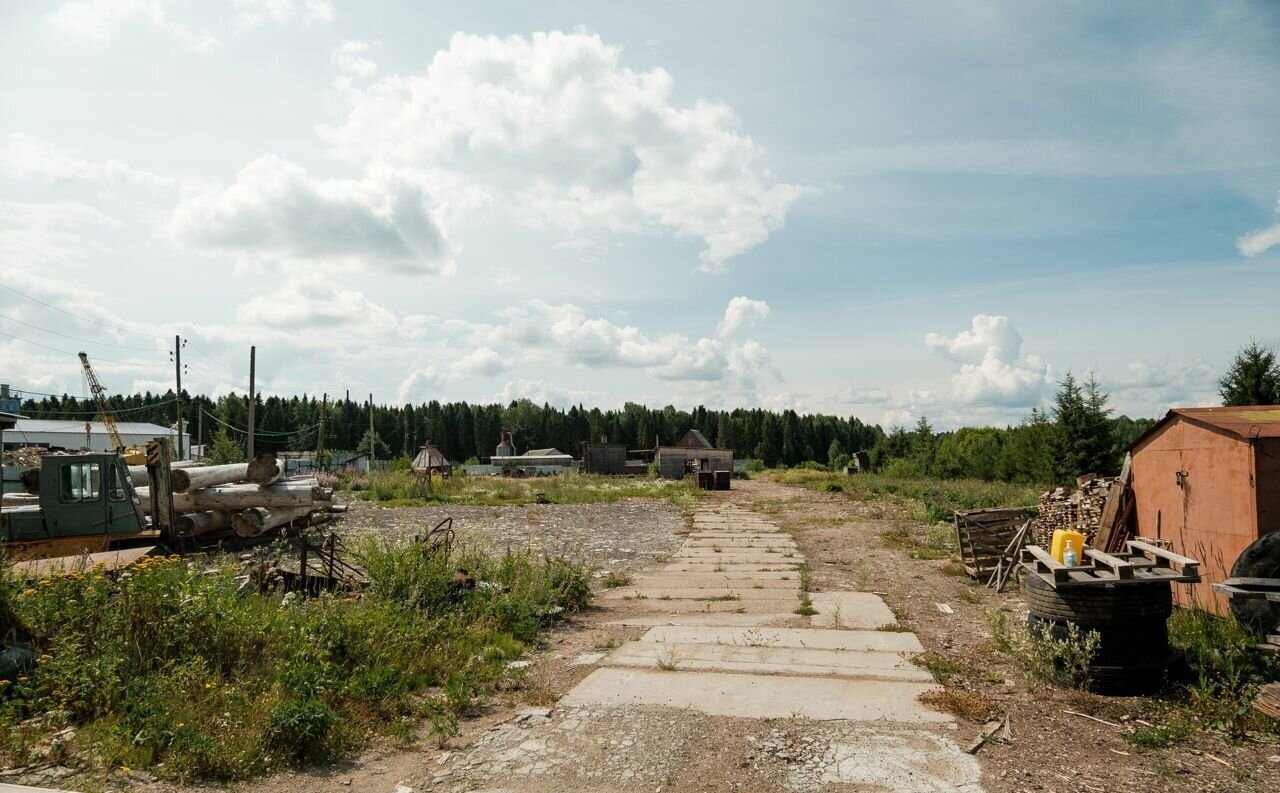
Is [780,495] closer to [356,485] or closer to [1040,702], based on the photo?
[356,485]

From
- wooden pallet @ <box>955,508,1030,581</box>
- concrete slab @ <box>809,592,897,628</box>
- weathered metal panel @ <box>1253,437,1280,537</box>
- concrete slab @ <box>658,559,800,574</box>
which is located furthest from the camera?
concrete slab @ <box>658,559,800,574</box>

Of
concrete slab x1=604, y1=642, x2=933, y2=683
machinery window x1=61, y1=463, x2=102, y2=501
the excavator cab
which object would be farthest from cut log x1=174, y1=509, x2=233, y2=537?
concrete slab x1=604, y1=642, x2=933, y2=683

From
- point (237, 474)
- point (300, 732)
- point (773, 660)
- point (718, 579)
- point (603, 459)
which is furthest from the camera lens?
point (603, 459)

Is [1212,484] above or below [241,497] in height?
above

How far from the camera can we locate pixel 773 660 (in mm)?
6598

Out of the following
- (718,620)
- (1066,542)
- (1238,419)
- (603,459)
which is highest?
(1238,419)

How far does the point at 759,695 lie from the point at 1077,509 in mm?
9684

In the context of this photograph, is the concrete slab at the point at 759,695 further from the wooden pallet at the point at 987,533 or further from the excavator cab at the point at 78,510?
the excavator cab at the point at 78,510

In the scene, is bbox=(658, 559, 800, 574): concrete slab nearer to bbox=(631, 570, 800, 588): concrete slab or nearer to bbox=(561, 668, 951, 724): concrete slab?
bbox=(631, 570, 800, 588): concrete slab

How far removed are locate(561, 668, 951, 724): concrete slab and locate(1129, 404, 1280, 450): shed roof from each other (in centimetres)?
426

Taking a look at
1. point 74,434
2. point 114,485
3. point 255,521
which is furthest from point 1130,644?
point 74,434

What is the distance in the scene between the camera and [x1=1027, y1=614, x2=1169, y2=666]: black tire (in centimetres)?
545

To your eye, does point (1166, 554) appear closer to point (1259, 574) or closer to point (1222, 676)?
point (1259, 574)

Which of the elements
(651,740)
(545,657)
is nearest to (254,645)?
(545,657)
